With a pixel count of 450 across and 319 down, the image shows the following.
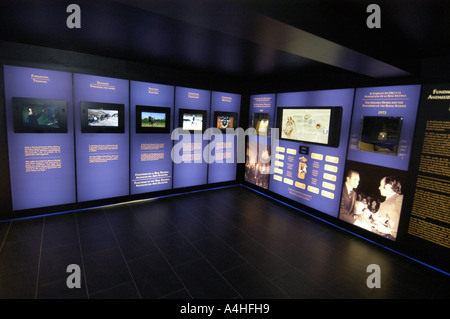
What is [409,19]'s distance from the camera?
8.49 feet

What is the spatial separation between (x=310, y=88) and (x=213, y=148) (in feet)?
9.66

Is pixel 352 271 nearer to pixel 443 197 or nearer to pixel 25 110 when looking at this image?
pixel 443 197

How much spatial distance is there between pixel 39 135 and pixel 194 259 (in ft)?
12.2

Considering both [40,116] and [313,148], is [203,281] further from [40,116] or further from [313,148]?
[40,116]

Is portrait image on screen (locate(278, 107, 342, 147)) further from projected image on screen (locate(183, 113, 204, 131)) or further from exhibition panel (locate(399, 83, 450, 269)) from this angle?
projected image on screen (locate(183, 113, 204, 131))

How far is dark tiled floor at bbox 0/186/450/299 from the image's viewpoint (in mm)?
2973

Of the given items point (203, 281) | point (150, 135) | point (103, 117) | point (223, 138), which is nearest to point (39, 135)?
point (103, 117)

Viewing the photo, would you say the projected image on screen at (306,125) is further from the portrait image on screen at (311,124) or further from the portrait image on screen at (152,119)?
the portrait image on screen at (152,119)

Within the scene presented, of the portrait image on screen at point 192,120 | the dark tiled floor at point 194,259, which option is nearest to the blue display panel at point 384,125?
the dark tiled floor at point 194,259

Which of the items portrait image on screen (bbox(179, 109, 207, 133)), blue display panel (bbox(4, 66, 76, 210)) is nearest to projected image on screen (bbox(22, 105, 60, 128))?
blue display panel (bbox(4, 66, 76, 210))

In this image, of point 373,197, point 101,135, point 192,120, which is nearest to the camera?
point 373,197

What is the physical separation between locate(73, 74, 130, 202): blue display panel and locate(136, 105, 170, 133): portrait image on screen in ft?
0.90

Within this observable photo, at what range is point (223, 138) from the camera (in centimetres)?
689
